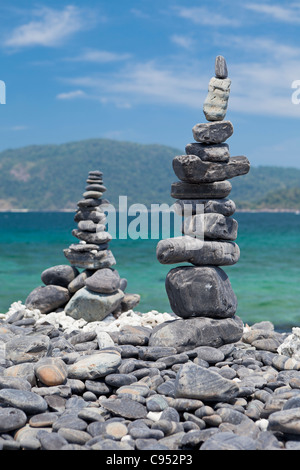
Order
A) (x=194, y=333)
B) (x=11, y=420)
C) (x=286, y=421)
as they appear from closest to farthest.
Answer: (x=286, y=421)
(x=11, y=420)
(x=194, y=333)

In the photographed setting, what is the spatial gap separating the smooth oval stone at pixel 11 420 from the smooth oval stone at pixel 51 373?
84cm

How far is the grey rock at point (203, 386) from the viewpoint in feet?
19.5

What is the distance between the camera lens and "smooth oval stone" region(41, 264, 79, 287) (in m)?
12.4

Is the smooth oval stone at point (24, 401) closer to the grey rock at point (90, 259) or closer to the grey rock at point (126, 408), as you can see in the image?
the grey rock at point (126, 408)

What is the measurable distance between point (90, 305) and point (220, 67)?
578cm

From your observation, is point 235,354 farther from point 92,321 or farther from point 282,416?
point 92,321

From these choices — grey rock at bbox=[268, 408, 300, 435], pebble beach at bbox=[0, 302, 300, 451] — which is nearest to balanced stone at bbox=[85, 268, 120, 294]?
pebble beach at bbox=[0, 302, 300, 451]

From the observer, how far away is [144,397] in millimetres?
6312

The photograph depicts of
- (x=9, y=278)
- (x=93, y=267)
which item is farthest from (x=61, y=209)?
(x=93, y=267)

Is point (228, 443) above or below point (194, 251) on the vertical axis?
below

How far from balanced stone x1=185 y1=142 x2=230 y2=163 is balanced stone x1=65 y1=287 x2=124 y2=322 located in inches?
171

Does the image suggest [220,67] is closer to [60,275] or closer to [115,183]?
[60,275]

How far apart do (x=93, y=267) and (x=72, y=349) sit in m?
4.17

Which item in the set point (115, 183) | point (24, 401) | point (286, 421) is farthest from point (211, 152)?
point (115, 183)
